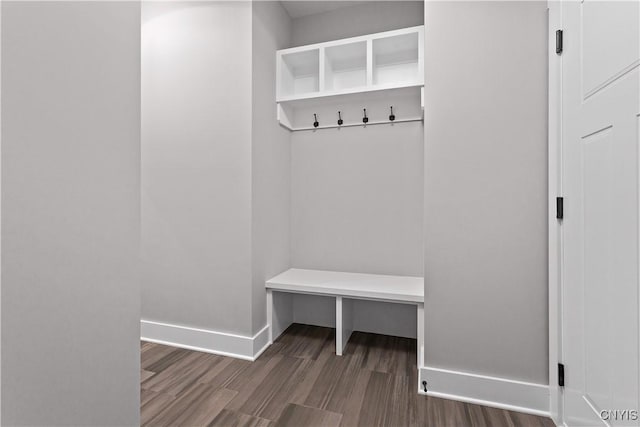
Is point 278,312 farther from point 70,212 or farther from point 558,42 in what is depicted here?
point 558,42

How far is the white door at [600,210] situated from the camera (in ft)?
3.40

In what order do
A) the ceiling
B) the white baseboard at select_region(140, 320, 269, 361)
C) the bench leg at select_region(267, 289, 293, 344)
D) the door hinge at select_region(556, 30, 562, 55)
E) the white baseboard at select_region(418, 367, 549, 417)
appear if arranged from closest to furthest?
the door hinge at select_region(556, 30, 562, 55)
the white baseboard at select_region(418, 367, 549, 417)
the white baseboard at select_region(140, 320, 269, 361)
the bench leg at select_region(267, 289, 293, 344)
the ceiling

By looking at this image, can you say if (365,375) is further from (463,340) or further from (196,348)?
(196,348)

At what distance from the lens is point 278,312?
2.48 metres

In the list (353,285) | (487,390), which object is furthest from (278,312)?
(487,390)

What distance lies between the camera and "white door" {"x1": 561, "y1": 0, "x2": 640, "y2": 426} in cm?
104

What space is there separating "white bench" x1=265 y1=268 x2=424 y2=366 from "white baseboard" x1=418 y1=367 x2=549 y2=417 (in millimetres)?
201

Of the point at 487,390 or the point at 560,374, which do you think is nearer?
the point at 560,374

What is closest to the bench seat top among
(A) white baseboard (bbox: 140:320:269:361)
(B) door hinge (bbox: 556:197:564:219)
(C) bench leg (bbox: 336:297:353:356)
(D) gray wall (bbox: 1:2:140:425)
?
(C) bench leg (bbox: 336:297:353:356)

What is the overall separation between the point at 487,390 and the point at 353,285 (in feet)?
3.16

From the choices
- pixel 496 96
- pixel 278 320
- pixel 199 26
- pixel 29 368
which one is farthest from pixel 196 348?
pixel 496 96

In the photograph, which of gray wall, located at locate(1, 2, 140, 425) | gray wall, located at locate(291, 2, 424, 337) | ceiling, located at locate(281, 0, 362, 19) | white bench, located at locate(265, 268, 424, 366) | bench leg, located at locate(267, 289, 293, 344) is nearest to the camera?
gray wall, located at locate(1, 2, 140, 425)

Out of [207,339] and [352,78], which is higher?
[352,78]

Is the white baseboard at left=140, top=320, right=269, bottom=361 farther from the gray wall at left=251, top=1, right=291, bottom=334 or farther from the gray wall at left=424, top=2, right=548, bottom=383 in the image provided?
the gray wall at left=424, top=2, right=548, bottom=383
